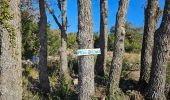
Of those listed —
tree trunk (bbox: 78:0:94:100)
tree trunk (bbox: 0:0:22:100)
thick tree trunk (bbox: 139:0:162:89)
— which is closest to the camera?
tree trunk (bbox: 0:0:22:100)

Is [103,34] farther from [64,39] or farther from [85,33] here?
[85,33]

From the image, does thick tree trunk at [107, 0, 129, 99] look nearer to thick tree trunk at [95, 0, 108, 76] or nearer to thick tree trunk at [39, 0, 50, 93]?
thick tree trunk at [39, 0, 50, 93]

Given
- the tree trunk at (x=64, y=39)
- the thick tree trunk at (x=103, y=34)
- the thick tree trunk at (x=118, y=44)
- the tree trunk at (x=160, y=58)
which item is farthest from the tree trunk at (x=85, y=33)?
the thick tree trunk at (x=103, y=34)

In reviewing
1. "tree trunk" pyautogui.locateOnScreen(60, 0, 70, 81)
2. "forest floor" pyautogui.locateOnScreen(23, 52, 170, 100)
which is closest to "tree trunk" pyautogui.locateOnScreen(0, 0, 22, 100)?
"forest floor" pyautogui.locateOnScreen(23, 52, 170, 100)

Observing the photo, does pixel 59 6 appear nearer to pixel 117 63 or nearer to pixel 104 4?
pixel 104 4

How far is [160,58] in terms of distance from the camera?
1681 centimetres

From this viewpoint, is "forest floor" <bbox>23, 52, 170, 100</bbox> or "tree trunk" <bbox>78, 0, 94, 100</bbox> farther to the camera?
"forest floor" <bbox>23, 52, 170, 100</bbox>

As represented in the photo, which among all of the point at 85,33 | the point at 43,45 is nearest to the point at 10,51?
the point at 85,33

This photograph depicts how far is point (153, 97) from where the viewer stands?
17.1 metres

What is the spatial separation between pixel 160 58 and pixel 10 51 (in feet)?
21.4

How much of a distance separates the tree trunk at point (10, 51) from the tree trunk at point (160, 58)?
6.04m

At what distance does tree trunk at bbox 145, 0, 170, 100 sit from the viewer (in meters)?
16.6

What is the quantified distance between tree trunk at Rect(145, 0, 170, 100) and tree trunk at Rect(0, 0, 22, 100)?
6.04 m

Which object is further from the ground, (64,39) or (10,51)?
(64,39)
